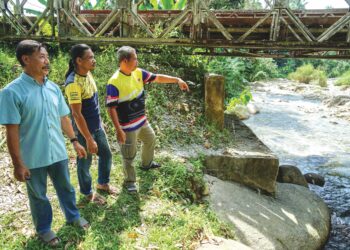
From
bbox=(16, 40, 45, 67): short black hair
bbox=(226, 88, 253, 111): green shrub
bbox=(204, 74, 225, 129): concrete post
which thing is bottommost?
bbox=(226, 88, 253, 111): green shrub

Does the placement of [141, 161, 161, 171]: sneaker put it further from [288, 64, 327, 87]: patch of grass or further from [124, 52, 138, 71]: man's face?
[288, 64, 327, 87]: patch of grass

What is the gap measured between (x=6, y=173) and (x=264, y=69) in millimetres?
26882

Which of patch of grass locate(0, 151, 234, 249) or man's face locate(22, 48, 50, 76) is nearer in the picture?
man's face locate(22, 48, 50, 76)

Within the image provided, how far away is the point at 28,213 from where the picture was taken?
377 cm

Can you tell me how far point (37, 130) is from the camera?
9.37 feet

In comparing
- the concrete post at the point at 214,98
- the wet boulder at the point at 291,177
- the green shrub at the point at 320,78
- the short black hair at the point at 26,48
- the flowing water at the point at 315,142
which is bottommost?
the flowing water at the point at 315,142

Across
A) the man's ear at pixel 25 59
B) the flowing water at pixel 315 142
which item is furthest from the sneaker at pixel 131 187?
the flowing water at pixel 315 142

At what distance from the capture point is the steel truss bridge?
6.69 meters

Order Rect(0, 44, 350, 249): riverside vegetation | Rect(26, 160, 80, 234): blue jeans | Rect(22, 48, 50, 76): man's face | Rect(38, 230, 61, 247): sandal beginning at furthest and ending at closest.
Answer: Rect(0, 44, 350, 249): riverside vegetation, Rect(38, 230, 61, 247): sandal, Rect(26, 160, 80, 234): blue jeans, Rect(22, 48, 50, 76): man's face

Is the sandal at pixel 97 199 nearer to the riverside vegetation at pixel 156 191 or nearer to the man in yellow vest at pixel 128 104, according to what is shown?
the riverside vegetation at pixel 156 191

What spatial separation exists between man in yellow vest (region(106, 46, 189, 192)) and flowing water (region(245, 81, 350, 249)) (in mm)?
3672

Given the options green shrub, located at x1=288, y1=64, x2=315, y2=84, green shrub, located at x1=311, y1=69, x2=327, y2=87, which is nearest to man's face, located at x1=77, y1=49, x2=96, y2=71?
green shrub, located at x1=311, y1=69, x2=327, y2=87

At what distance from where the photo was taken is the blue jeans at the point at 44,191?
2955 mm

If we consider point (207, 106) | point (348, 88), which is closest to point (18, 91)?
point (207, 106)
